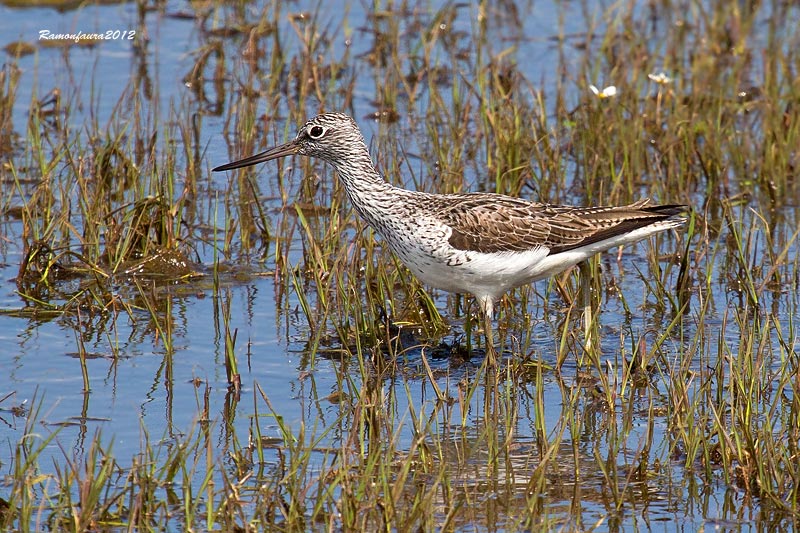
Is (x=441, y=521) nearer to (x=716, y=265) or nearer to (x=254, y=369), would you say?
(x=254, y=369)

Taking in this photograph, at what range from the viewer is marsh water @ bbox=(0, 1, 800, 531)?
249 inches

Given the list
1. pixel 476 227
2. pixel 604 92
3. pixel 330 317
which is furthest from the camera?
pixel 604 92

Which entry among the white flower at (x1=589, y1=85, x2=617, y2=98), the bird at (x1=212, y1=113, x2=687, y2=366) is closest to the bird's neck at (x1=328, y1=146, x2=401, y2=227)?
the bird at (x1=212, y1=113, x2=687, y2=366)

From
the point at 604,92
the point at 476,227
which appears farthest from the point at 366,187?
the point at 604,92

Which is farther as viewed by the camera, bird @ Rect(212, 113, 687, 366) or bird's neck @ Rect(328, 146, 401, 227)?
bird's neck @ Rect(328, 146, 401, 227)

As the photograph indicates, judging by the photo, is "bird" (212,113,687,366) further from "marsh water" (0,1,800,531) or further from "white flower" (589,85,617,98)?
"white flower" (589,85,617,98)

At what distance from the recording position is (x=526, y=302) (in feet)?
29.0

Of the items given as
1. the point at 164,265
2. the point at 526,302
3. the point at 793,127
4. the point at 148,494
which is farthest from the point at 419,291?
the point at 793,127

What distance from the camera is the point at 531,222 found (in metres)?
8.06

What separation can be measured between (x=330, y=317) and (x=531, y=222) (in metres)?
1.38

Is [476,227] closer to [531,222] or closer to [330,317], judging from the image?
[531,222]

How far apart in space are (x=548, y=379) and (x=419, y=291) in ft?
3.74

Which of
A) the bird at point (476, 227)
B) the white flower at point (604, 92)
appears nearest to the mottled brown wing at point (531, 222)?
the bird at point (476, 227)

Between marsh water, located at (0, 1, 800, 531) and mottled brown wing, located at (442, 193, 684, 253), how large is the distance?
1.69ft
